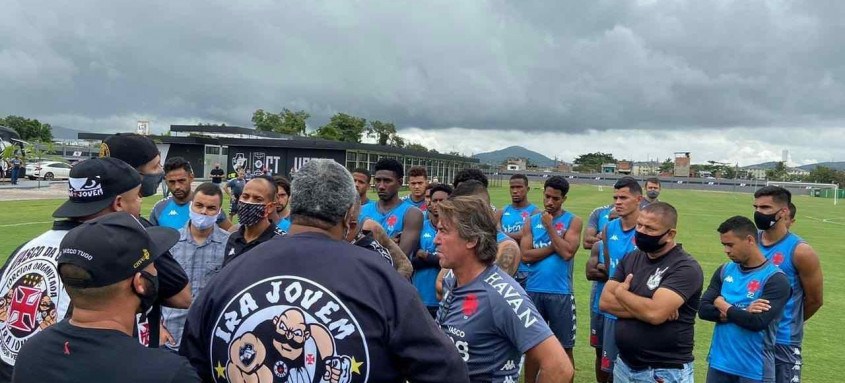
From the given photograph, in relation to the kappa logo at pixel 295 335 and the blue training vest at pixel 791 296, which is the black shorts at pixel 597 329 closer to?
the blue training vest at pixel 791 296


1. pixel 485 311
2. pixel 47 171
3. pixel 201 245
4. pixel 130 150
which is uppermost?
pixel 130 150

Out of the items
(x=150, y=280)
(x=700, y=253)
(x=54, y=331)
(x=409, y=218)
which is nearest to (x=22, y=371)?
(x=54, y=331)

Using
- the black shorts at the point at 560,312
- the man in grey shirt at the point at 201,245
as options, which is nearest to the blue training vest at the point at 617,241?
the black shorts at the point at 560,312

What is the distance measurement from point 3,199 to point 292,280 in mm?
30163

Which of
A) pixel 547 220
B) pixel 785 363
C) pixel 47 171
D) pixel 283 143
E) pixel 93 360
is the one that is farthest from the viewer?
pixel 47 171

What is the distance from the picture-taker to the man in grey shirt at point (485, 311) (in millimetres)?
2592

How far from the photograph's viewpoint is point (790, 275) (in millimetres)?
4664

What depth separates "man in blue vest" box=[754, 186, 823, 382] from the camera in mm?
4555

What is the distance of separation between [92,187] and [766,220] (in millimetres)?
5135

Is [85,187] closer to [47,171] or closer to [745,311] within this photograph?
[745,311]

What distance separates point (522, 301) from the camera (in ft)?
8.79

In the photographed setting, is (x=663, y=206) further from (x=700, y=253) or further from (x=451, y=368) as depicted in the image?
(x=700, y=253)

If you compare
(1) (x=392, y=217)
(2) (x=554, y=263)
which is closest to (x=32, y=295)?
(1) (x=392, y=217)

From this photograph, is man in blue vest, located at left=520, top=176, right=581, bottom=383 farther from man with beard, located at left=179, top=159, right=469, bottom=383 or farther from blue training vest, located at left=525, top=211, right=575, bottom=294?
man with beard, located at left=179, top=159, right=469, bottom=383
